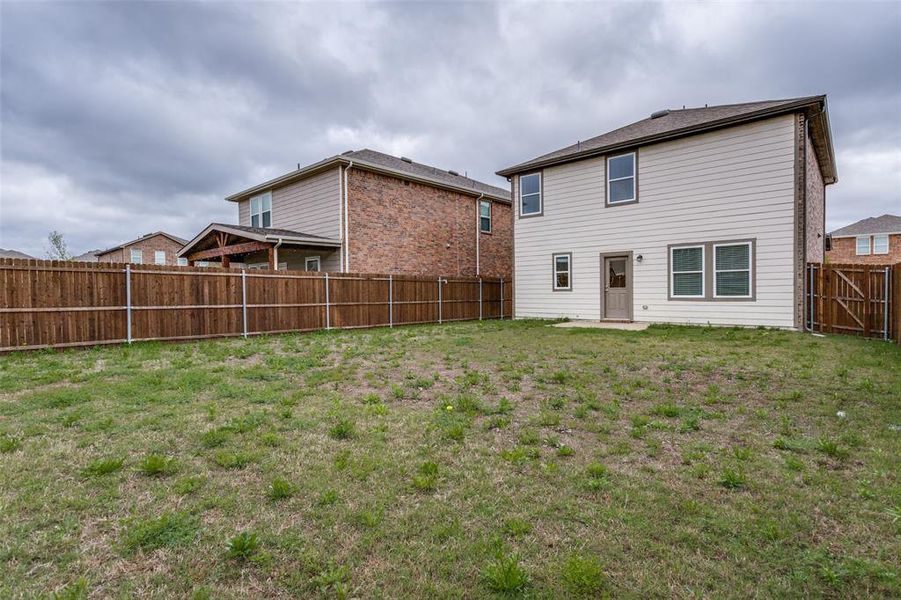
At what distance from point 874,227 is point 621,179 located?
31661mm

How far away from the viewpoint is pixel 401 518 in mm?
2562

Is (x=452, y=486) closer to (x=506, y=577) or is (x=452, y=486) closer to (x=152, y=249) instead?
(x=506, y=577)

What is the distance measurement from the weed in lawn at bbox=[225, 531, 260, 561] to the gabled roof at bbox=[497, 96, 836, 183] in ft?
46.7

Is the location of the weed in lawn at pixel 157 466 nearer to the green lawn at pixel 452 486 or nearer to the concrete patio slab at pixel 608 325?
the green lawn at pixel 452 486

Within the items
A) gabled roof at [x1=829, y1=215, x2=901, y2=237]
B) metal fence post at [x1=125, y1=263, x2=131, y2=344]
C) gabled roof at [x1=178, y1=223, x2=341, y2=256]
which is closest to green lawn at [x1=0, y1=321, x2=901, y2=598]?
metal fence post at [x1=125, y1=263, x2=131, y2=344]

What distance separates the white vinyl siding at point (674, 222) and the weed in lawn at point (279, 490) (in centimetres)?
1291

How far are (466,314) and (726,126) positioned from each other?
10.8m

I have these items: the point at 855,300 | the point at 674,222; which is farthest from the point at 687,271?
the point at 855,300

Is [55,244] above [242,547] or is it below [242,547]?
above

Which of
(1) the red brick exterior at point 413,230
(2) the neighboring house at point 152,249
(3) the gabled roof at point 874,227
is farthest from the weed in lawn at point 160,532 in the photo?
(3) the gabled roof at point 874,227

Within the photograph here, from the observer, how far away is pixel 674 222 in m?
13.1

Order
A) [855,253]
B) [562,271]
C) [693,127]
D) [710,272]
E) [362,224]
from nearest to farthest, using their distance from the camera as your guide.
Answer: [693,127], [710,272], [562,271], [362,224], [855,253]

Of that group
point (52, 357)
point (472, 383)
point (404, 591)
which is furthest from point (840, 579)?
point (52, 357)

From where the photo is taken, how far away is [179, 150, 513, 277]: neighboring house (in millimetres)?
15992
